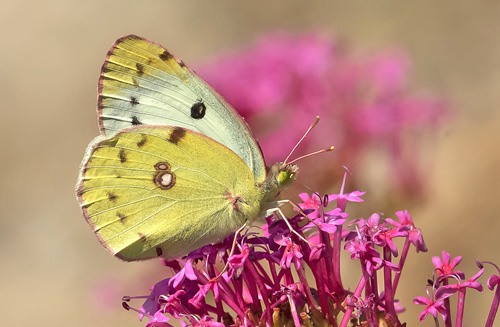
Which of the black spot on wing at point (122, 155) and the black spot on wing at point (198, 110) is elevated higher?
the black spot on wing at point (198, 110)

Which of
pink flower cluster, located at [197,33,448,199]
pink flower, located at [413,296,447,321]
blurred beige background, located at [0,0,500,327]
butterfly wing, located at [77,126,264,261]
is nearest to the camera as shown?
pink flower, located at [413,296,447,321]

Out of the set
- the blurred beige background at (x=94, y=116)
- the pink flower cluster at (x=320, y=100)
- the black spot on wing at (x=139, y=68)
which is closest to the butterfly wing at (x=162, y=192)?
the black spot on wing at (x=139, y=68)

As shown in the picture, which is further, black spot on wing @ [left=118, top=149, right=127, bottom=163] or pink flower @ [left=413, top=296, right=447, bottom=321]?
black spot on wing @ [left=118, top=149, right=127, bottom=163]

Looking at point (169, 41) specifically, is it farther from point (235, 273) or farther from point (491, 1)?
point (235, 273)

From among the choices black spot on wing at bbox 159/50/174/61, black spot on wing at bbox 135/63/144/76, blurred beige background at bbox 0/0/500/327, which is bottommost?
blurred beige background at bbox 0/0/500/327

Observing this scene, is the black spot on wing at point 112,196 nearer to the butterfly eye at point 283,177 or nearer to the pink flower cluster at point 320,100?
the butterfly eye at point 283,177

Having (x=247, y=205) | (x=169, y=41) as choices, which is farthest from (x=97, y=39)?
(x=247, y=205)

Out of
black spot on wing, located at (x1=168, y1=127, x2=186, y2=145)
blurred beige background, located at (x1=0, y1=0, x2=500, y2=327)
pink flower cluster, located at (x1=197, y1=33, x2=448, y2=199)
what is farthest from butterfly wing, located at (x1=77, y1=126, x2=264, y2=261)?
blurred beige background, located at (x1=0, y1=0, x2=500, y2=327)

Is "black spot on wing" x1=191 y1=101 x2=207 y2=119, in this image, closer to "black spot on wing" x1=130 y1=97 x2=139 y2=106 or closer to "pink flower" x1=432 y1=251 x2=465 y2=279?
"black spot on wing" x1=130 y1=97 x2=139 y2=106
